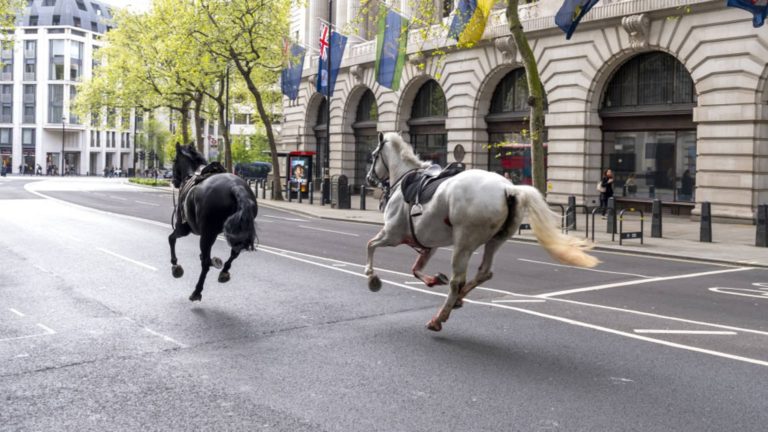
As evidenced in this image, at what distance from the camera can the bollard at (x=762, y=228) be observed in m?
19.6

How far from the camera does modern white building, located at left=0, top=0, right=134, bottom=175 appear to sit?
112625 millimetres

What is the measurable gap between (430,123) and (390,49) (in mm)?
5314

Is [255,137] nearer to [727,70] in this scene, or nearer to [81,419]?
[727,70]

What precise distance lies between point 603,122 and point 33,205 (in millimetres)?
24051

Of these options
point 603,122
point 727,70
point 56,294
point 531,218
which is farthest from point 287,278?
point 603,122

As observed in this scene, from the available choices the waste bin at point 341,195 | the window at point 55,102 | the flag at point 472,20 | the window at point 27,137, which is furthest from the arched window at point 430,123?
the window at point 27,137

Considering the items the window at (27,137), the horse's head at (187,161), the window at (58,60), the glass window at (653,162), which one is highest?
the window at (58,60)

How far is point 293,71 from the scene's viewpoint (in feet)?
158

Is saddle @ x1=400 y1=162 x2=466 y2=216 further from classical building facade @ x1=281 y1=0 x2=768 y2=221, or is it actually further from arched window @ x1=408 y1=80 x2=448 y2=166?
arched window @ x1=408 y1=80 x2=448 y2=166

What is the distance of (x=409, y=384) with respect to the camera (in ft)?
20.8

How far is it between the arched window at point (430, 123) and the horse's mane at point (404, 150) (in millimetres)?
30386

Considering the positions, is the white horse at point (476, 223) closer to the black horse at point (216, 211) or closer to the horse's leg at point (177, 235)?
the black horse at point (216, 211)

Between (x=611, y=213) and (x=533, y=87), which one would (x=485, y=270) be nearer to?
(x=611, y=213)

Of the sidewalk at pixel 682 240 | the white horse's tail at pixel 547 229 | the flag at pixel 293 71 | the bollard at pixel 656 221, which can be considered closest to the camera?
the white horse's tail at pixel 547 229
